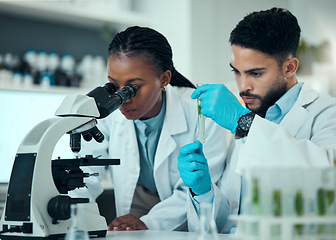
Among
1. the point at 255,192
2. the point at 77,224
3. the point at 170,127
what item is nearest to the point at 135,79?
the point at 170,127

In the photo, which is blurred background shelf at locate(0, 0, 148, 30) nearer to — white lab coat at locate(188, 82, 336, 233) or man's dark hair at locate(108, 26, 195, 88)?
man's dark hair at locate(108, 26, 195, 88)

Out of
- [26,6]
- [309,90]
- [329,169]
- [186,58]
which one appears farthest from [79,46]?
[329,169]

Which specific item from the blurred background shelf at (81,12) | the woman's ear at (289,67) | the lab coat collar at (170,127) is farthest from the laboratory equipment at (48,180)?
→ the blurred background shelf at (81,12)

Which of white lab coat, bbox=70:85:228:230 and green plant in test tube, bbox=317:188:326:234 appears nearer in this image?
green plant in test tube, bbox=317:188:326:234

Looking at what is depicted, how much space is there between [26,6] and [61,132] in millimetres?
2248

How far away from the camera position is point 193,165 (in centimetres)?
158

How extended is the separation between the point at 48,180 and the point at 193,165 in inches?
21.8

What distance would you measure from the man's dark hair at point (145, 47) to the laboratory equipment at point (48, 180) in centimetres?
47

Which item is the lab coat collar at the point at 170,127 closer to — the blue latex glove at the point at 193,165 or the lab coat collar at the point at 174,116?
the lab coat collar at the point at 174,116

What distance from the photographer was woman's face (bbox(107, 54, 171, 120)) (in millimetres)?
1712

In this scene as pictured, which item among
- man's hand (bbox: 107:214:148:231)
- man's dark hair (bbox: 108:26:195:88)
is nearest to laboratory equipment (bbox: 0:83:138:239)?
man's hand (bbox: 107:214:148:231)

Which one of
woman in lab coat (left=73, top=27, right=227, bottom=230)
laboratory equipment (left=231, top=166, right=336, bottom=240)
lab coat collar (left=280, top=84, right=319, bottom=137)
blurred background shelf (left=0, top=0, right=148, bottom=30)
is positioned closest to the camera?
laboratory equipment (left=231, top=166, right=336, bottom=240)

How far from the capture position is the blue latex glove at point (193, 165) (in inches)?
62.4

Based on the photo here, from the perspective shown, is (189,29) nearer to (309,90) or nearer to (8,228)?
(309,90)
